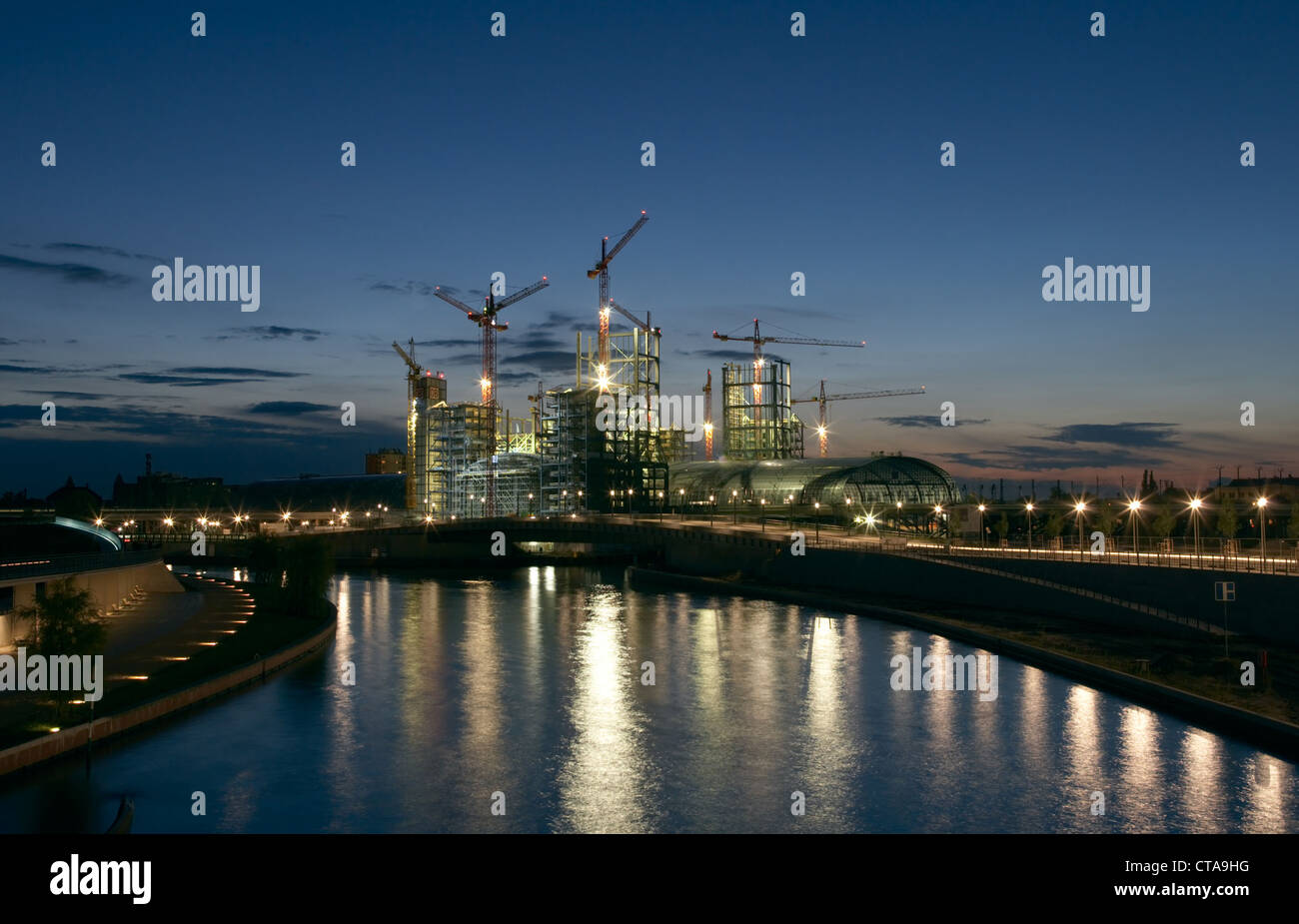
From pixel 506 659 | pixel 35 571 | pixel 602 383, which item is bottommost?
pixel 506 659

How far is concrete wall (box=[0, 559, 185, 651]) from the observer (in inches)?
1606

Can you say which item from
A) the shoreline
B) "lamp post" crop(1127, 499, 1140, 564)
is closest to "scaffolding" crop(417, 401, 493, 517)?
"lamp post" crop(1127, 499, 1140, 564)

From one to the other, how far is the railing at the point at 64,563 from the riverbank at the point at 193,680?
6176 mm

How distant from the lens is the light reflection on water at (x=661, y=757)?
25750 millimetres

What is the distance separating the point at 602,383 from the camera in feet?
608

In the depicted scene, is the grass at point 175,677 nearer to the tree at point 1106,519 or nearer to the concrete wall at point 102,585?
the concrete wall at point 102,585

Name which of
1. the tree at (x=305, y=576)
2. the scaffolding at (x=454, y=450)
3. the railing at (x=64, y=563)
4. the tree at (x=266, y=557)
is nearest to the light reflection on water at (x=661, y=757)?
the railing at (x=64, y=563)

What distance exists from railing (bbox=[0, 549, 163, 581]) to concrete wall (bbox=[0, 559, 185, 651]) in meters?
0.24

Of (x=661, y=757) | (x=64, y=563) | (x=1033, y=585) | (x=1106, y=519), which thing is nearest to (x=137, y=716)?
(x=661, y=757)

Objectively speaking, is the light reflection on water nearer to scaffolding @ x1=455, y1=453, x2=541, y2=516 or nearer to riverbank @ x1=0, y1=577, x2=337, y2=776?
riverbank @ x1=0, y1=577, x2=337, y2=776

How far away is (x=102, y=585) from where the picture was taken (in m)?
53.8
